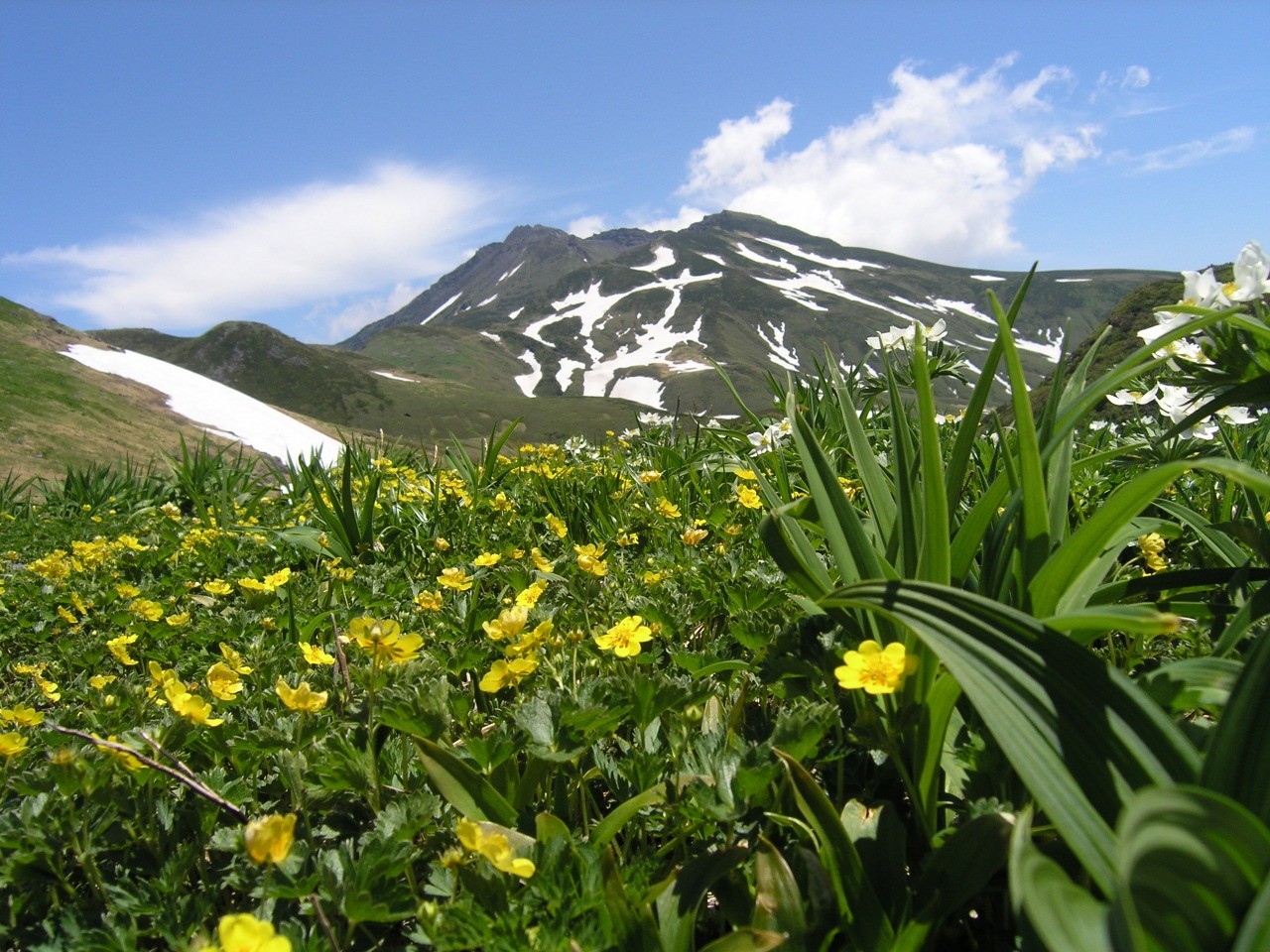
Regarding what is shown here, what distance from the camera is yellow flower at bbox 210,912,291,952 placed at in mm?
808

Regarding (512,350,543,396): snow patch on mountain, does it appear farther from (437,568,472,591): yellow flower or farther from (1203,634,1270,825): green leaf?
(1203,634,1270,825): green leaf

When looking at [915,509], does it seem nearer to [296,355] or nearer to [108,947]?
[108,947]

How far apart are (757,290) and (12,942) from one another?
202 m

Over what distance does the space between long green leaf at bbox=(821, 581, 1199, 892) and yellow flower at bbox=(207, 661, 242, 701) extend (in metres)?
1.47

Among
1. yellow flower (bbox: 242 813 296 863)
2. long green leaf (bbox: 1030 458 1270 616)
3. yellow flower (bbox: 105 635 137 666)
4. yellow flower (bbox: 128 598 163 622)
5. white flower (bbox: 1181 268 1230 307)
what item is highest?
white flower (bbox: 1181 268 1230 307)

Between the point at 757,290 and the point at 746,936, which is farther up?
the point at 757,290

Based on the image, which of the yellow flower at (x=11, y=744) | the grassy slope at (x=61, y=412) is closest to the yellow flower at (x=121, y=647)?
the yellow flower at (x=11, y=744)

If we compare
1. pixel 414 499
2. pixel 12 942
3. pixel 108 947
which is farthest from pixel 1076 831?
pixel 414 499

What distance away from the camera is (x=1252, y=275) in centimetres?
140

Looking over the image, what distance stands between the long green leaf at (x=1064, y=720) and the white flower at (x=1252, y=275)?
39.5 inches

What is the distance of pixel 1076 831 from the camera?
765mm

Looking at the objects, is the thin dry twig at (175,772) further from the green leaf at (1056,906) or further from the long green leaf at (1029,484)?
the long green leaf at (1029,484)

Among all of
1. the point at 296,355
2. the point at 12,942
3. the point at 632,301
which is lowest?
the point at 12,942

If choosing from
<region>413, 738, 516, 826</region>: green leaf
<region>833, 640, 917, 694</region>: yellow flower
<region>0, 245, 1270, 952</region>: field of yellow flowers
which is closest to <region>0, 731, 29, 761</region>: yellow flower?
<region>0, 245, 1270, 952</region>: field of yellow flowers
